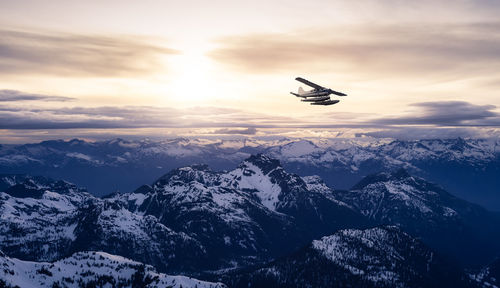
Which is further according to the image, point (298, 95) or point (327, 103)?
point (298, 95)

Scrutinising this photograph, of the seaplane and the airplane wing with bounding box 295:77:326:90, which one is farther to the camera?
the seaplane

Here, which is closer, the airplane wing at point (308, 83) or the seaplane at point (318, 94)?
the airplane wing at point (308, 83)
